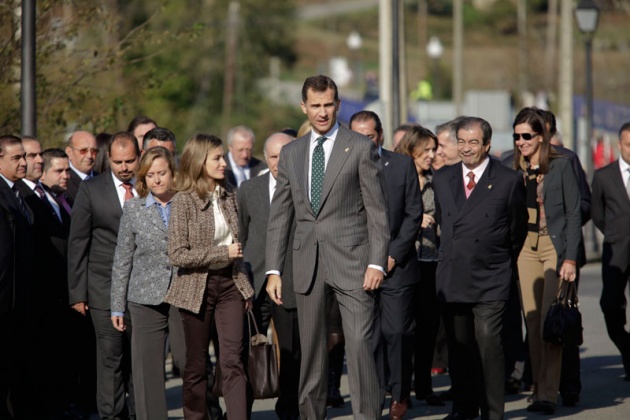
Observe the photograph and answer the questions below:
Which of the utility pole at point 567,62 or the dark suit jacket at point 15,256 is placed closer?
the dark suit jacket at point 15,256

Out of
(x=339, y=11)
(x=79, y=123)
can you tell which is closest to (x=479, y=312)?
(x=79, y=123)

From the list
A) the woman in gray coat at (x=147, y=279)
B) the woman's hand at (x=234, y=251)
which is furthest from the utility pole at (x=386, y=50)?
the woman's hand at (x=234, y=251)

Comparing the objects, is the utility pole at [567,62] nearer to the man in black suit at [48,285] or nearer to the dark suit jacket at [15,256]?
the man in black suit at [48,285]

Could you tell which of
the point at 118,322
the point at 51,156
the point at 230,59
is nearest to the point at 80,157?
the point at 51,156

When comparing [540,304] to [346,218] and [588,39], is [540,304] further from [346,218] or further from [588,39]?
[588,39]

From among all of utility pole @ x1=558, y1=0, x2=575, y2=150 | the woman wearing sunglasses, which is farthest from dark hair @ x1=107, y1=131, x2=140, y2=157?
utility pole @ x1=558, y1=0, x2=575, y2=150

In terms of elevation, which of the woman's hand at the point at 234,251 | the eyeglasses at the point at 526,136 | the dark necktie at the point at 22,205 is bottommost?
the woman's hand at the point at 234,251

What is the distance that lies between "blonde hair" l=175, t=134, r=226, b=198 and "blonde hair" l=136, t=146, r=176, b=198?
19cm

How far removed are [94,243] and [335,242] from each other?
225cm

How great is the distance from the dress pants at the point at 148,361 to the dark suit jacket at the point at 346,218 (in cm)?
121

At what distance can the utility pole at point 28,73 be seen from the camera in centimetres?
1148

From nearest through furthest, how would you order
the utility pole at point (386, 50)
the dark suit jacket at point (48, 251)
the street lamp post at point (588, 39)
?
the dark suit jacket at point (48, 251) → the utility pole at point (386, 50) → the street lamp post at point (588, 39)

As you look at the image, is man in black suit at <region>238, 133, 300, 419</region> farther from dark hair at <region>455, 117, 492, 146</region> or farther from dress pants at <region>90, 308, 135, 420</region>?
dark hair at <region>455, 117, 492, 146</region>

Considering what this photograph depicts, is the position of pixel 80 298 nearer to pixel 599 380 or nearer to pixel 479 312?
pixel 479 312
